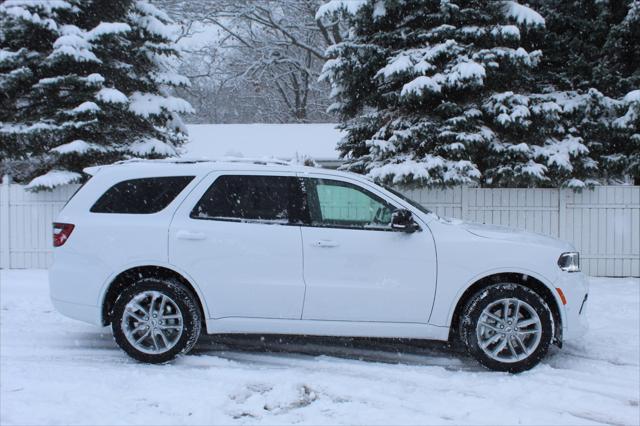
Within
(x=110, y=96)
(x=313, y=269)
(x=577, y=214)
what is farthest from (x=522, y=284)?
(x=110, y=96)

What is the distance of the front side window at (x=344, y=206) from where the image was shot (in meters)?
5.41

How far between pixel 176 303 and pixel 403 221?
7.32 feet

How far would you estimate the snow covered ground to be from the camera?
13.7 ft

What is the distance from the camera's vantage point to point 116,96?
11.1 m

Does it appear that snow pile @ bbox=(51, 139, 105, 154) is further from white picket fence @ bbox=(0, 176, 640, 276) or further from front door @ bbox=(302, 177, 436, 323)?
front door @ bbox=(302, 177, 436, 323)

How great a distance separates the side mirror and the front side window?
0.13 metres

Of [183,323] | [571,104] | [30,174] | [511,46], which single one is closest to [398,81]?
[511,46]

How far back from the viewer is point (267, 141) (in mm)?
19391

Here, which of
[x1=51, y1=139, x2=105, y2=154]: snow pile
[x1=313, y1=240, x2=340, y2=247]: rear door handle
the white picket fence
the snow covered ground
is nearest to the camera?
the snow covered ground

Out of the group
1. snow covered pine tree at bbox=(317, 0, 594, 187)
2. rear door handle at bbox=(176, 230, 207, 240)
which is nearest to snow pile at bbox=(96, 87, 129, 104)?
snow covered pine tree at bbox=(317, 0, 594, 187)

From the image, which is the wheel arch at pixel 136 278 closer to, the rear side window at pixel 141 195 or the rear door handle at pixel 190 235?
the rear door handle at pixel 190 235

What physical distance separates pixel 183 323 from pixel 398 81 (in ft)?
24.4

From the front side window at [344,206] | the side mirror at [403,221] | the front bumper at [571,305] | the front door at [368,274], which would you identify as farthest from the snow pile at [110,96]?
the front bumper at [571,305]

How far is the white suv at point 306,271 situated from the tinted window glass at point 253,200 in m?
0.01
